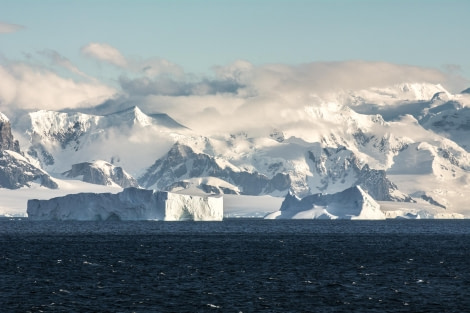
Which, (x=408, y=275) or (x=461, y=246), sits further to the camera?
(x=461, y=246)

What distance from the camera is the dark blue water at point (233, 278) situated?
7281 centimetres

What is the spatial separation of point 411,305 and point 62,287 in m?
27.2

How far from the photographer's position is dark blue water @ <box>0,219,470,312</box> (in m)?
72.8

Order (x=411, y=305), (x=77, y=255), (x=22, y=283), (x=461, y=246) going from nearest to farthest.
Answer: (x=411, y=305) < (x=22, y=283) < (x=77, y=255) < (x=461, y=246)

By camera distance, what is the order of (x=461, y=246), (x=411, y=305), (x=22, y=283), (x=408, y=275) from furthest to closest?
(x=461, y=246) < (x=408, y=275) < (x=22, y=283) < (x=411, y=305)

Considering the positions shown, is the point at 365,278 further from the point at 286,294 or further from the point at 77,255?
the point at 77,255

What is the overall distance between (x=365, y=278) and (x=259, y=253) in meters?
36.1

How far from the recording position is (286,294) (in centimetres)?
7850

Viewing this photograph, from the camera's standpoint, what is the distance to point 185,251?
128750 mm

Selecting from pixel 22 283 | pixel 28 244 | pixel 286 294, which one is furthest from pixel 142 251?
pixel 286 294

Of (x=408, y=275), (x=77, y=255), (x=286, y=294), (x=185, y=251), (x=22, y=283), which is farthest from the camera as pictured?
(x=185, y=251)

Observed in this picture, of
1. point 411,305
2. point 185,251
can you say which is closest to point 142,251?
point 185,251

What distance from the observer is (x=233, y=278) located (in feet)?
297

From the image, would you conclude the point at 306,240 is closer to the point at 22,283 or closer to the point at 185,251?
the point at 185,251
